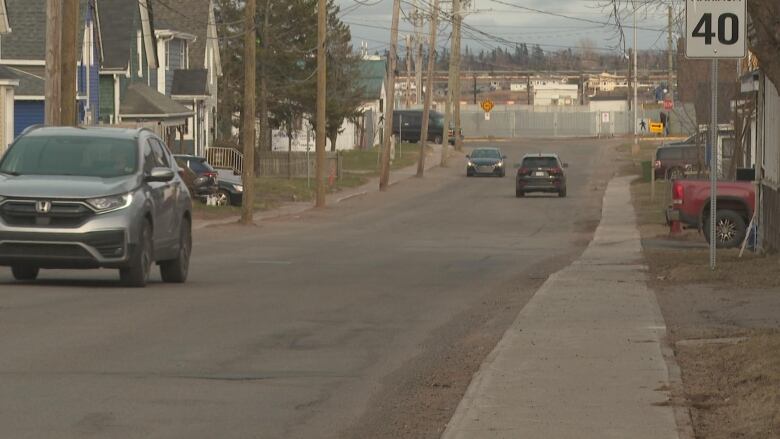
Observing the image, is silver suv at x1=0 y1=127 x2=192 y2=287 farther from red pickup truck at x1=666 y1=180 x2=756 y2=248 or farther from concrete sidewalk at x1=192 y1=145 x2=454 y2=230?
concrete sidewalk at x1=192 y1=145 x2=454 y2=230

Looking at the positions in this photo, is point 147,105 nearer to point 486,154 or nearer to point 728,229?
point 486,154

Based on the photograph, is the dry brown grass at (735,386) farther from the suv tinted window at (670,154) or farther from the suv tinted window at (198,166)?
the suv tinted window at (670,154)

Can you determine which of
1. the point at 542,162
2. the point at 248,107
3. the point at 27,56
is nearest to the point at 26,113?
the point at 27,56

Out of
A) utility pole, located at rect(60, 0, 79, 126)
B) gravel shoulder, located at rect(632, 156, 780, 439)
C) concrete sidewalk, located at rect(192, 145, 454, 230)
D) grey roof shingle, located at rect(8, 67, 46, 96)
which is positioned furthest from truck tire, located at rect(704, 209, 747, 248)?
grey roof shingle, located at rect(8, 67, 46, 96)

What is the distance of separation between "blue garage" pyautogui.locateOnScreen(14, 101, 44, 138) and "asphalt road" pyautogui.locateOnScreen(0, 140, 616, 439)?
20.1 meters

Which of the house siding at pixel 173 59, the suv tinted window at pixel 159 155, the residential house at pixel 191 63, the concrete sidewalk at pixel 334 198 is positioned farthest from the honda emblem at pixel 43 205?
the house siding at pixel 173 59

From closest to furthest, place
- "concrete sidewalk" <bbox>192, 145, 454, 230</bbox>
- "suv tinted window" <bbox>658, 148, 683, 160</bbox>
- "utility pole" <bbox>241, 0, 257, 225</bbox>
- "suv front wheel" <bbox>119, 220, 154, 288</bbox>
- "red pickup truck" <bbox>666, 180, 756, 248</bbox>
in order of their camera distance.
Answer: "suv front wheel" <bbox>119, 220, 154, 288</bbox> < "red pickup truck" <bbox>666, 180, 756, 248</bbox> < "utility pole" <bbox>241, 0, 257, 225</bbox> < "concrete sidewalk" <bbox>192, 145, 454, 230</bbox> < "suv tinted window" <bbox>658, 148, 683, 160</bbox>

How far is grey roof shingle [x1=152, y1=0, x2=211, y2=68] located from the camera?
Result: 65062mm

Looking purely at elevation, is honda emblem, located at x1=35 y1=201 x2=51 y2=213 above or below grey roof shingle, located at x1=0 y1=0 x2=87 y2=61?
below

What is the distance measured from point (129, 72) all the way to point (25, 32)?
8094 millimetres

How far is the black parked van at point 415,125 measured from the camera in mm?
105688

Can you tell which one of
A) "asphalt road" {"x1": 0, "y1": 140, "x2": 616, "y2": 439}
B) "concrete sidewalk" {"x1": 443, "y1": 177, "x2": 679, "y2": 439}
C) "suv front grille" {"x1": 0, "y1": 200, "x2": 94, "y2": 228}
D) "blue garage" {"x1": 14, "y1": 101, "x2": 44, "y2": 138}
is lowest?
"asphalt road" {"x1": 0, "y1": 140, "x2": 616, "y2": 439}

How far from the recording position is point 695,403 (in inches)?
365

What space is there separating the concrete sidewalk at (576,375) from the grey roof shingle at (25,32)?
105 ft
